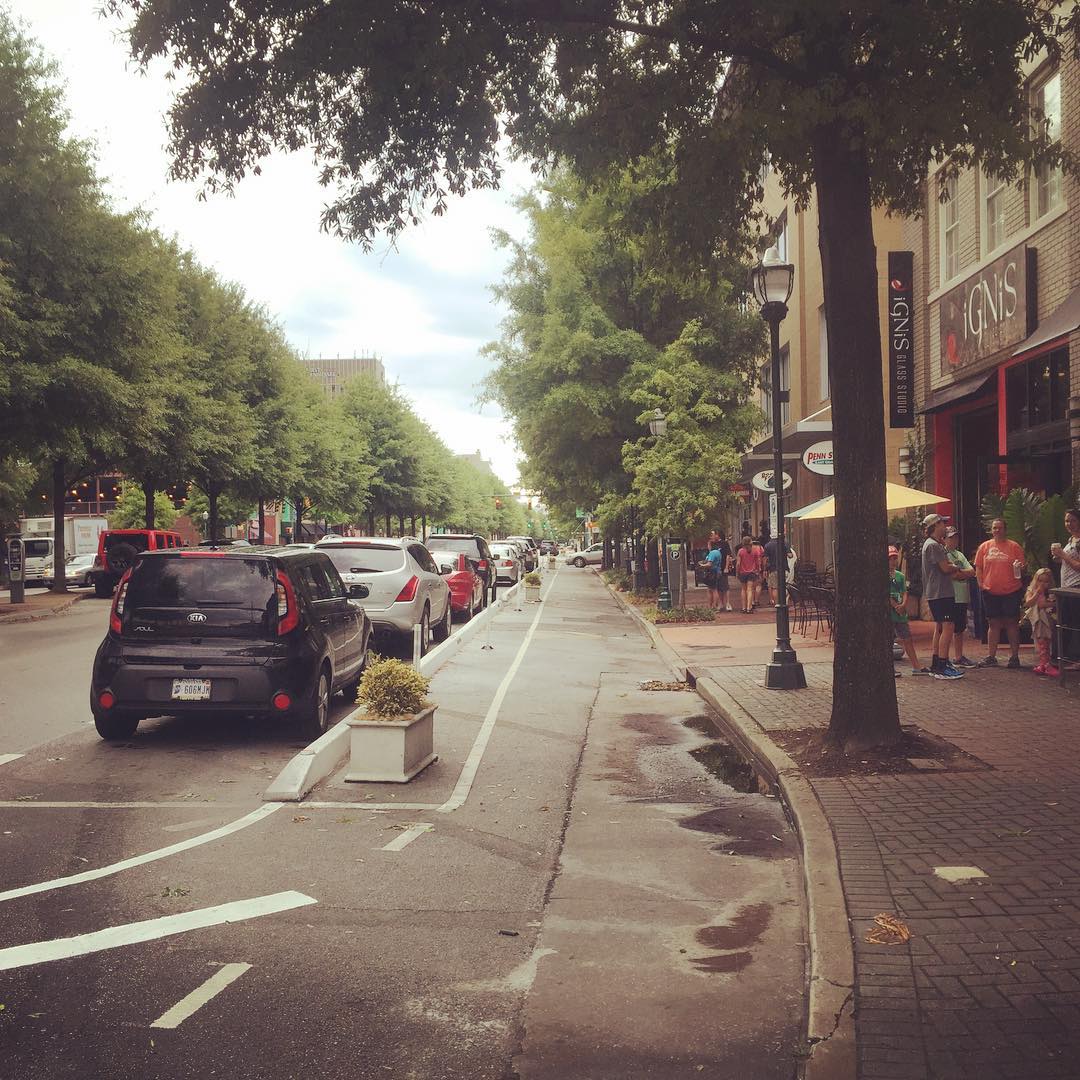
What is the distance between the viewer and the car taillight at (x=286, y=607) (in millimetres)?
9029

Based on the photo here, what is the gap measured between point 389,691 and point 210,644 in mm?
1949

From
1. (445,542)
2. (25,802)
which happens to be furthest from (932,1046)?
(445,542)

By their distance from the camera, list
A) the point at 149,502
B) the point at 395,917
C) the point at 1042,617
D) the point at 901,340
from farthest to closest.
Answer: the point at 149,502, the point at 901,340, the point at 1042,617, the point at 395,917

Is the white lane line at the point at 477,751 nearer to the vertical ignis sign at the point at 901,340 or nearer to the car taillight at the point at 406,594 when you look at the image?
the car taillight at the point at 406,594

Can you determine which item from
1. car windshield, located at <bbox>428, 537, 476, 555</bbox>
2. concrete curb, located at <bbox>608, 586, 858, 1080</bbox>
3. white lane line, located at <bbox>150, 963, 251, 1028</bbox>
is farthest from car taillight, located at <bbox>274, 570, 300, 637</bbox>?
car windshield, located at <bbox>428, 537, 476, 555</bbox>

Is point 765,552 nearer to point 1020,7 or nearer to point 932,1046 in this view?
point 1020,7

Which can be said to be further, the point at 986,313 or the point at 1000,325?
the point at 986,313

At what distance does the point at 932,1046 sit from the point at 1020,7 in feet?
24.1

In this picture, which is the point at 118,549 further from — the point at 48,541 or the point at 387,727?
the point at 387,727

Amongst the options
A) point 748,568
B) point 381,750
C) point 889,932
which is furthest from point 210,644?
point 748,568

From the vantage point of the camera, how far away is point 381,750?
7.71 m

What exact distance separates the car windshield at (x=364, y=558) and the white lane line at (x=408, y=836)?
9160 mm

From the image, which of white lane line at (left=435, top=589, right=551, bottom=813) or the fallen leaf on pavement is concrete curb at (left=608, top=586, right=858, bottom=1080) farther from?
white lane line at (left=435, top=589, right=551, bottom=813)

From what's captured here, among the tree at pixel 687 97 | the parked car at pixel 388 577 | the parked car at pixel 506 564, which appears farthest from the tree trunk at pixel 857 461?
the parked car at pixel 506 564
